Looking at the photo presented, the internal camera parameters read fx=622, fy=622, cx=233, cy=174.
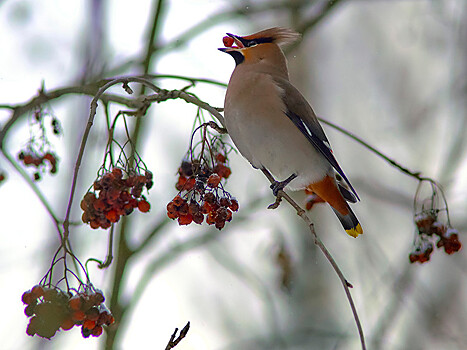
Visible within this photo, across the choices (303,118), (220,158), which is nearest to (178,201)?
(220,158)

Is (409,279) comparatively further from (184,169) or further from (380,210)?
(184,169)

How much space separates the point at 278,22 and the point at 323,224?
7.07 ft

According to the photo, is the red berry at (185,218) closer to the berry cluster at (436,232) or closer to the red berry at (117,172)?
the red berry at (117,172)

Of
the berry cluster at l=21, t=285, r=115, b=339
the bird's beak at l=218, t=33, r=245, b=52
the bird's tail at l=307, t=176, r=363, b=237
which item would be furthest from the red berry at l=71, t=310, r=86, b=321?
the bird's beak at l=218, t=33, r=245, b=52

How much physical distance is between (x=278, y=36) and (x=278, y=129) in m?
0.48

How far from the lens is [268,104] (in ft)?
8.83

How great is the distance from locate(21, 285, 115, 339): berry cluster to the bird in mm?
1032

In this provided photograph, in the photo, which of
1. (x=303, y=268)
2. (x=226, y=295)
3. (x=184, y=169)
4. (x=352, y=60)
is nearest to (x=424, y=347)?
(x=303, y=268)

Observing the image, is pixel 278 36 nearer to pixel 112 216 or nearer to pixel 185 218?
pixel 185 218

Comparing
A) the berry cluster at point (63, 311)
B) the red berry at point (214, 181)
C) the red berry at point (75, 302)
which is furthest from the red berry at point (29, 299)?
the red berry at point (214, 181)

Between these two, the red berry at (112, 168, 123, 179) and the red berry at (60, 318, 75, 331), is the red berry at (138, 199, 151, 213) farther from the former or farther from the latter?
the red berry at (60, 318, 75, 331)

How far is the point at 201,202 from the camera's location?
2088mm

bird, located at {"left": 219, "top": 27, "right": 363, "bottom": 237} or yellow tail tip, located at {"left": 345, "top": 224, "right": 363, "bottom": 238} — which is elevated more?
bird, located at {"left": 219, "top": 27, "right": 363, "bottom": 237}

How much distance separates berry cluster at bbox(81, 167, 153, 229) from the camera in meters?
1.92
